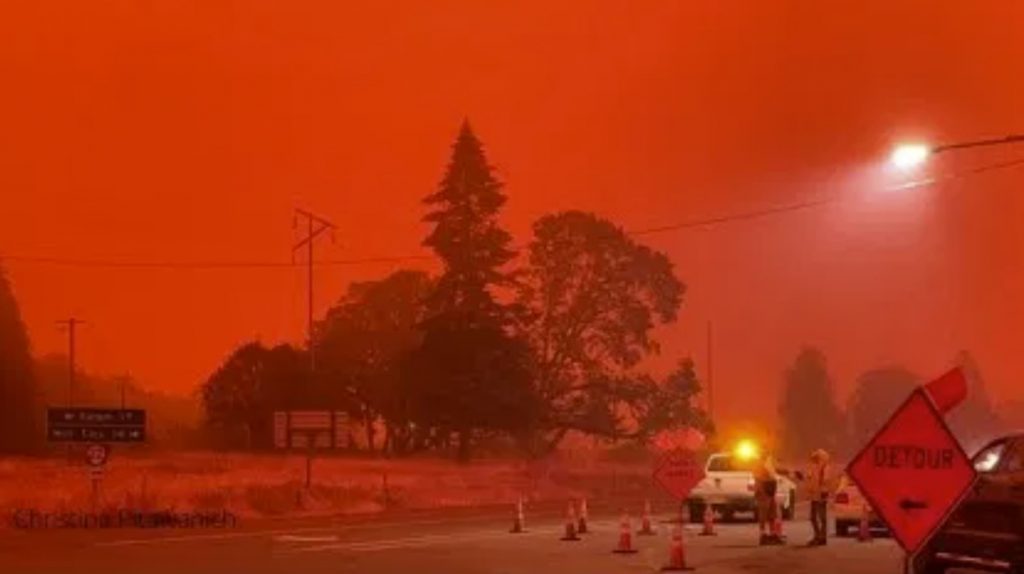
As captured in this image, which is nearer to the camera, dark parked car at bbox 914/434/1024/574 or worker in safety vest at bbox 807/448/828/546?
dark parked car at bbox 914/434/1024/574

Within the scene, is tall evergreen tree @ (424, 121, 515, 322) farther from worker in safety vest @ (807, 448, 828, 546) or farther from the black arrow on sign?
the black arrow on sign

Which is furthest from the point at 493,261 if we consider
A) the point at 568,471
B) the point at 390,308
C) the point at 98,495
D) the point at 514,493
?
the point at 98,495

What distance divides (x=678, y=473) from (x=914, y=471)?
1839 centimetres

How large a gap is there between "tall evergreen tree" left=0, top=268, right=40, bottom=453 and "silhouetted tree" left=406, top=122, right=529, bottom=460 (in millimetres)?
29160

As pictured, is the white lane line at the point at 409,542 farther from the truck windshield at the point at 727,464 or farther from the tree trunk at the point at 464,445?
the tree trunk at the point at 464,445

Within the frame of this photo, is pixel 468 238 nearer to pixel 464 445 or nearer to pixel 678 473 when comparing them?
pixel 464 445

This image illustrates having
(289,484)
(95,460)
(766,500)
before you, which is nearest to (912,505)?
(766,500)

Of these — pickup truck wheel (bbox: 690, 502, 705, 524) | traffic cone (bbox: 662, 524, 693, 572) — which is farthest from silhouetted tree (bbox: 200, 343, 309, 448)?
traffic cone (bbox: 662, 524, 693, 572)

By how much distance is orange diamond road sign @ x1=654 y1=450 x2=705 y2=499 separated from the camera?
3070 cm

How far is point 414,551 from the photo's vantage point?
27.8 meters

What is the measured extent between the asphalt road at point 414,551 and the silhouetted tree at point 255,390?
5328 centimetres

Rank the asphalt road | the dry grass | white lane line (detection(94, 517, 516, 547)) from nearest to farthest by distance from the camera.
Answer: the asphalt road < white lane line (detection(94, 517, 516, 547)) < the dry grass

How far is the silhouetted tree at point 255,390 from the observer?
3664 inches

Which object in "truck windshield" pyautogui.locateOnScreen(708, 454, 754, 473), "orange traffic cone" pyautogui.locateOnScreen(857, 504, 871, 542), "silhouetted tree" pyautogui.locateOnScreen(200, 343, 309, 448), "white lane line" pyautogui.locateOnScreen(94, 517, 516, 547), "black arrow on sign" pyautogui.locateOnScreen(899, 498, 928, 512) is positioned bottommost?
"white lane line" pyautogui.locateOnScreen(94, 517, 516, 547)
